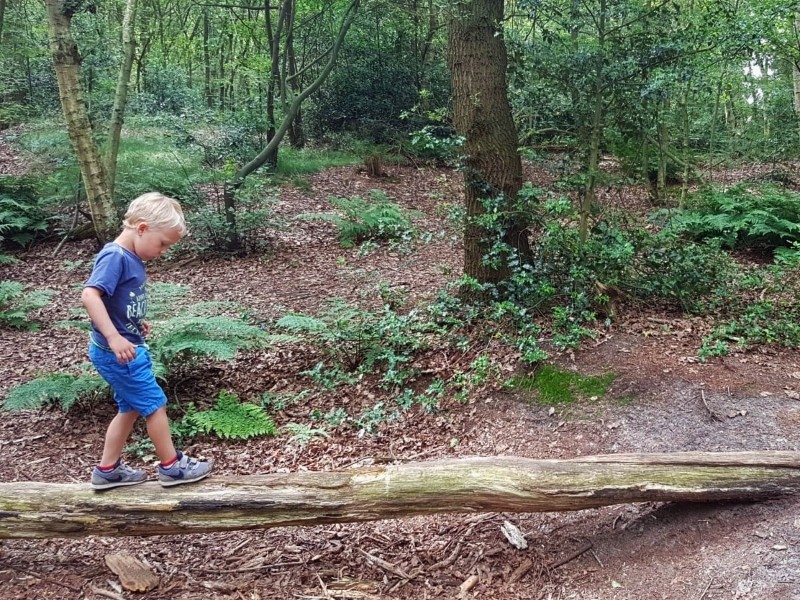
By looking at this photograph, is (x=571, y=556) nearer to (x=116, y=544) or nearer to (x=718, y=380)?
(x=718, y=380)

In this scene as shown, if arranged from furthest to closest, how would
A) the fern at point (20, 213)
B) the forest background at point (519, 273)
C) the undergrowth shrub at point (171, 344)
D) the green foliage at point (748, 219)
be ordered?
the fern at point (20, 213) → the green foliage at point (748, 219) → the forest background at point (519, 273) → the undergrowth shrub at point (171, 344)

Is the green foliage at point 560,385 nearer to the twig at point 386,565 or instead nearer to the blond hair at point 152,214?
the twig at point 386,565

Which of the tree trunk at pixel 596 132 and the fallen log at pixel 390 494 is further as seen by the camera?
the tree trunk at pixel 596 132

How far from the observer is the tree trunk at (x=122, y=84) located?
9.43 meters

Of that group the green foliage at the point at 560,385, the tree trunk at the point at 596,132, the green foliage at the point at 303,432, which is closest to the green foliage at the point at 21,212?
the green foliage at the point at 303,432

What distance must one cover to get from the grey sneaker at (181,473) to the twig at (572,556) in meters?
2.04

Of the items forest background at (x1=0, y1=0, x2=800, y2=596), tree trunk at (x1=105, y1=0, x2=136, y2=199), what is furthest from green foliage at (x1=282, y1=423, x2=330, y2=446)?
tree trunk at (x1=105, y1=0, x2=136, y2=199)

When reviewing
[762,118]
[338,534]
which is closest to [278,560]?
[338,534]

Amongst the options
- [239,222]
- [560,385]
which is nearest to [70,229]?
[239,222]

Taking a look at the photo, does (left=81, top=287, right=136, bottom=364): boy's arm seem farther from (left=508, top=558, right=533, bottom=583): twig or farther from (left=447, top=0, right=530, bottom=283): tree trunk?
(left=447, top=0, right=530, bottom=283): tree trunk

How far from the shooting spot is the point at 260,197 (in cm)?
994

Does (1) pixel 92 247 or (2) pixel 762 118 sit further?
(2) pixel 762 118

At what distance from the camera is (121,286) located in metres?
3.03

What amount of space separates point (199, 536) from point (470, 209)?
390cm
